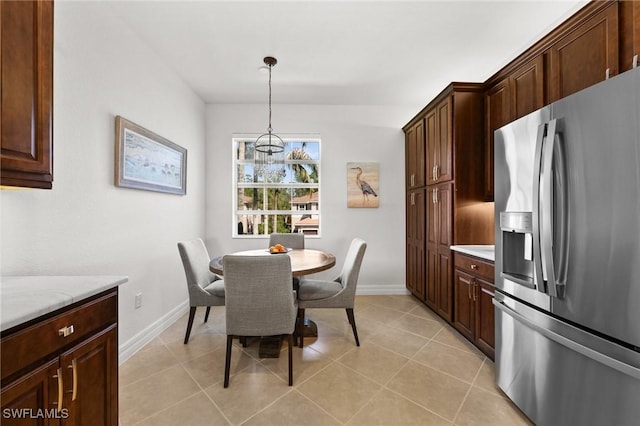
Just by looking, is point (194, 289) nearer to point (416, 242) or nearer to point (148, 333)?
point (148, 333)

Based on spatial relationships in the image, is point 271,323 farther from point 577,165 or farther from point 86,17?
point 86,17

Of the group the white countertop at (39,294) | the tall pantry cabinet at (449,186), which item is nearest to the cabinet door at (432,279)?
the tall pantry cabinet at (449,186)

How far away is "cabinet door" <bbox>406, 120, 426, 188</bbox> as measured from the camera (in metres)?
3.25

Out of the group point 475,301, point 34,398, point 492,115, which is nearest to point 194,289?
point 34,398

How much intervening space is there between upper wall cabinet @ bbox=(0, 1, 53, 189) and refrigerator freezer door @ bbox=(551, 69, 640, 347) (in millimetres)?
2386

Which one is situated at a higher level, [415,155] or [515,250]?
[415,155]

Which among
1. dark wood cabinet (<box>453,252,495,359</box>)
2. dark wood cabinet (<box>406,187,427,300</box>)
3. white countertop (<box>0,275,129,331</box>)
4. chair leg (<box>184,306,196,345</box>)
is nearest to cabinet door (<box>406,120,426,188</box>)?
dark wood cabinet (<box>406,187,427,300</box>)

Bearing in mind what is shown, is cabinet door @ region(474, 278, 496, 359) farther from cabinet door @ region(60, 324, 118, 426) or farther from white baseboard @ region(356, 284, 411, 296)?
cabinet door @ region(60, 324, 118, 426)

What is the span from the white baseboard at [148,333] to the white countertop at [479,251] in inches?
117

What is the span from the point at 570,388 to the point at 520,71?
Result: 2215 mm

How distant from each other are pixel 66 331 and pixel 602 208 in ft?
7.16

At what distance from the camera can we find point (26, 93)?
1.08 meters

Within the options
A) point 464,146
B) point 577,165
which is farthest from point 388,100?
point 577,165

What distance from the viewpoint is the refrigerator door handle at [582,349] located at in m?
0.99
